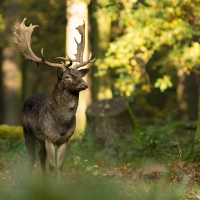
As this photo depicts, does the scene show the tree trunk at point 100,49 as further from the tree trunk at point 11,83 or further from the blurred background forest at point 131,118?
the tree trunk at point 11,83

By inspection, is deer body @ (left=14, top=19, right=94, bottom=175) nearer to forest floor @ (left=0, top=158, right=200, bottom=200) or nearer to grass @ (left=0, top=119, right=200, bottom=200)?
grass @ (left=0, top=119, right=200, bottom=200)

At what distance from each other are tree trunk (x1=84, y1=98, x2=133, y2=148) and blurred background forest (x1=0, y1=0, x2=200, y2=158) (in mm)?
270

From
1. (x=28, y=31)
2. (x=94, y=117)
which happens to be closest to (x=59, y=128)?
(x=28, y=31)

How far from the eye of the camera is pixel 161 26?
15.7m

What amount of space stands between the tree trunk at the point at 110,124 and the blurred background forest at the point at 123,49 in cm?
27

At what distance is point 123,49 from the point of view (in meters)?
15.3

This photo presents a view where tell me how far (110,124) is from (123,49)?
2.44 metres

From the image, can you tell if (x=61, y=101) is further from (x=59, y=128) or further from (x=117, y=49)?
(x=117, y=49)

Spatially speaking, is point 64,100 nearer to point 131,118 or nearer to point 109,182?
point 131,118

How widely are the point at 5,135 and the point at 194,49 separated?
4.98 metres

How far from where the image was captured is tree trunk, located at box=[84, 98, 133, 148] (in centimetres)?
1362

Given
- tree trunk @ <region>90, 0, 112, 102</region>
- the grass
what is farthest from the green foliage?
tree trunk @ <region>90, 0, 112, 102</region>

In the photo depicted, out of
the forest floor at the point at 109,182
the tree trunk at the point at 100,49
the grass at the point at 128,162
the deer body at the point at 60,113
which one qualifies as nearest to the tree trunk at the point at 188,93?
the tree trunk at the point at 100,49

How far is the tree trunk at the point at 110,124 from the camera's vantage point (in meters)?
13.6
